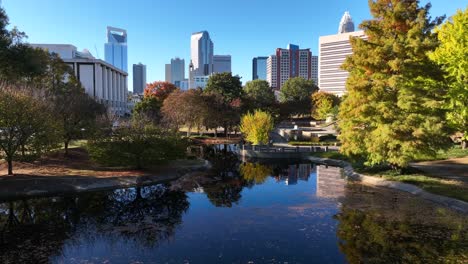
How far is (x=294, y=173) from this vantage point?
35250 mm

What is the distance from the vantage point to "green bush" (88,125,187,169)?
31.4m

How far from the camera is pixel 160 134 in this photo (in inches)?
1328

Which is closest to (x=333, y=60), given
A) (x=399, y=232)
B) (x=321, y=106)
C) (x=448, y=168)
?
(x=321, y=106)

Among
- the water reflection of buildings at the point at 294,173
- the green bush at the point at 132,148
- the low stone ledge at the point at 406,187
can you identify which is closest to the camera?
the low stone ledge at the point at 406,187

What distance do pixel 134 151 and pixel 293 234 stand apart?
18954mm

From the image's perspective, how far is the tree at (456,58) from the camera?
23.9 m

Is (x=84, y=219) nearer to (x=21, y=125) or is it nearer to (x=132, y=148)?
(x=21, y=125)

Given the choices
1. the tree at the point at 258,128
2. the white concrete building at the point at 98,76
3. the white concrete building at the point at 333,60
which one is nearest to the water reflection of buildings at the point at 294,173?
the tree at the point at 258,128

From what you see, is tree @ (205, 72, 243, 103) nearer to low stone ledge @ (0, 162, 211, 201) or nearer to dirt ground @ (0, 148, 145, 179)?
dirt ground @ (0, 148, 145, 179)

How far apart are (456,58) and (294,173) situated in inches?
664

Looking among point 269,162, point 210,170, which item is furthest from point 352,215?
point 269,162

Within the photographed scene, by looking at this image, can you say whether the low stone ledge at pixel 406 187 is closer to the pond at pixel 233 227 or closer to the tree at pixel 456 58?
the pond at pixel 233 227

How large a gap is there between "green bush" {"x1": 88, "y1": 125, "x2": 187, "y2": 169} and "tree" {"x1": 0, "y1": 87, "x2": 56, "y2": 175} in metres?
4.35

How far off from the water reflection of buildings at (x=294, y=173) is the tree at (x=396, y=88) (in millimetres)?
5688
